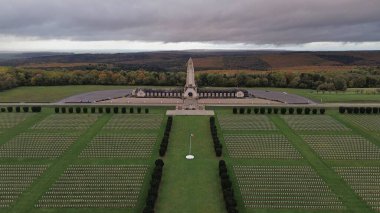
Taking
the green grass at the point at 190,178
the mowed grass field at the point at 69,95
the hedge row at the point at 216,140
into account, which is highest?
the mowed grass field at the point at 69,95

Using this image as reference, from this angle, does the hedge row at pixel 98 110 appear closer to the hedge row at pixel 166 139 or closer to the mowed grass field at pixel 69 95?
the hedge row at pixel 166 139

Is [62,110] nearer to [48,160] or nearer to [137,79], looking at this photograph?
[48,160]

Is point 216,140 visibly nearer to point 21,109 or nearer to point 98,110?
point 98,110

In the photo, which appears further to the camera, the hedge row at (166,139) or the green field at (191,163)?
the hedge row at (166,139)

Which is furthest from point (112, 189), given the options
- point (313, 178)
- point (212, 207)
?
point (313, 178)

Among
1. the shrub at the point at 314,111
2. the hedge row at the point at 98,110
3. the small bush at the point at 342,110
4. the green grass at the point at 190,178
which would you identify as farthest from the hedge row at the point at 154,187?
the small bush at the point at 342,110

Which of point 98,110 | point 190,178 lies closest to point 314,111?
point 190,178

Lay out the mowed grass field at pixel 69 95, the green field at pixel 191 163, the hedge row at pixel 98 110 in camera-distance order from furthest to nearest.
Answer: the mowed grass field at pixel 69 95
the hedge row at pixel 98 110
the green field at pixel 191 163
